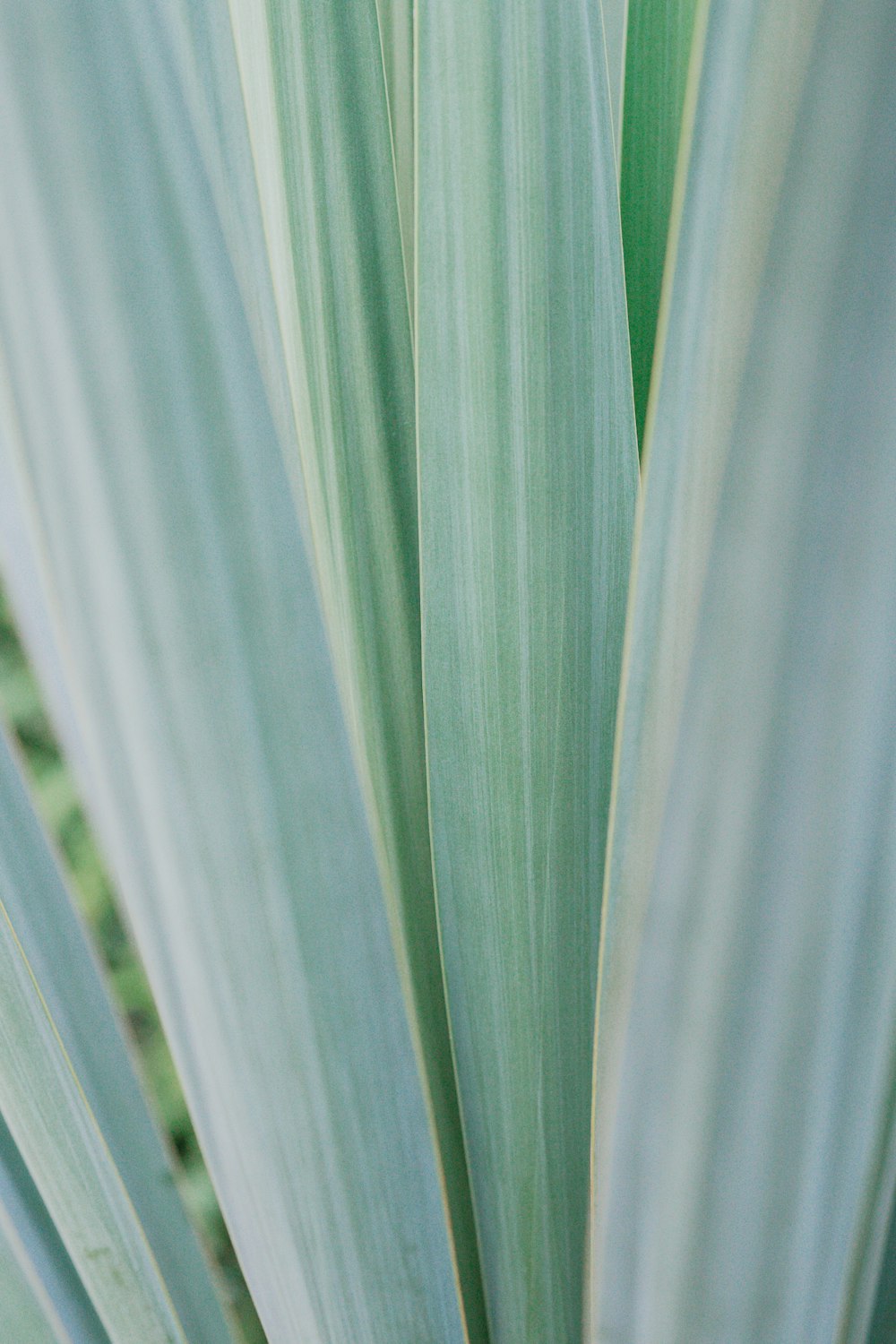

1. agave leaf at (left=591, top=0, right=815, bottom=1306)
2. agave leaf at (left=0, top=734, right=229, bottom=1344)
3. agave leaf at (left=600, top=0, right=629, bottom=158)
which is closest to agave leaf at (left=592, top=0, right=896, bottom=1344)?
agave leaf at (left=591, top=0, right=815, bottom=1306)

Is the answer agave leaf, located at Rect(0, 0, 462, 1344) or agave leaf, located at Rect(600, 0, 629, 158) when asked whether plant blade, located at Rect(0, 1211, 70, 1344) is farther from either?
agave leaf, located at Rect(600, 0, 629, 158)

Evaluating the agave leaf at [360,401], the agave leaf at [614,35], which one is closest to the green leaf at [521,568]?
the agave leaf at [360,401]

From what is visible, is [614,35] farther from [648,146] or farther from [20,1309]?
[20,1309]

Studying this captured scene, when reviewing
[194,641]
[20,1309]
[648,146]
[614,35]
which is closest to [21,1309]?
[20,1309]

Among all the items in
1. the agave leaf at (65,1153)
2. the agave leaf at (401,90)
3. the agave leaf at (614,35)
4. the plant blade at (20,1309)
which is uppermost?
the agave leaf at (614,35)

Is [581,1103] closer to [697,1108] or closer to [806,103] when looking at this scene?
[697,1108]

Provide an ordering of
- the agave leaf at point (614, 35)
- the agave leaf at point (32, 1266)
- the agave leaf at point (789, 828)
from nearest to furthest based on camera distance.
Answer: the agave leaf at point (789, 828), the agave leaf at point (32, 1266), the agave leaf at point (614, 35)

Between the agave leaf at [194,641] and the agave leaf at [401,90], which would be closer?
the agave leaf at [194,641]

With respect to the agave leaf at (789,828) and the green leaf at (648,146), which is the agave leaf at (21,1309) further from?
the green leaf at (648,146)
